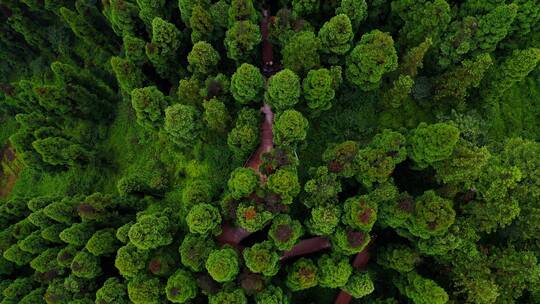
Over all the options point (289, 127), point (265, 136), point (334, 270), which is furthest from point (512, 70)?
point (334, 270)

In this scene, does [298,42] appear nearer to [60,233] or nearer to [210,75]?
[210,75]

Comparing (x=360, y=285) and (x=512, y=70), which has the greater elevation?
(x=512, y=70)

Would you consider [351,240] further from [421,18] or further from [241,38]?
[421,18]

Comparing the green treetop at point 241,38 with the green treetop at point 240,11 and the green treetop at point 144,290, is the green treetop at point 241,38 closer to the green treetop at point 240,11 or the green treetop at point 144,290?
the green treetop at point 240,11

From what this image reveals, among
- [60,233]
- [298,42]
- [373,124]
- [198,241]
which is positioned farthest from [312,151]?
[60,233]

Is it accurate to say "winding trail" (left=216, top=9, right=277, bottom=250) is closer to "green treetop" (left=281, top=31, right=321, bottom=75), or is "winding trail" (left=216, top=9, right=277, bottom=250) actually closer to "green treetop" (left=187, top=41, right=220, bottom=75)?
"green treetop" (left=281, top=31, right=321, bottom=75)

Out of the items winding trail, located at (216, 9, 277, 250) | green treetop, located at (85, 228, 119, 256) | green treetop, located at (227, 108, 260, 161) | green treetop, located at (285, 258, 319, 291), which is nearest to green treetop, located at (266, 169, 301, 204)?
winding trail, located at (216, 9, 277, 250)

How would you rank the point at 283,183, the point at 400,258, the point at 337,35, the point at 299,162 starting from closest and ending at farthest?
the point at 283,183 < the point at 400,258 < the point at 337,35 < the point at 299,162
